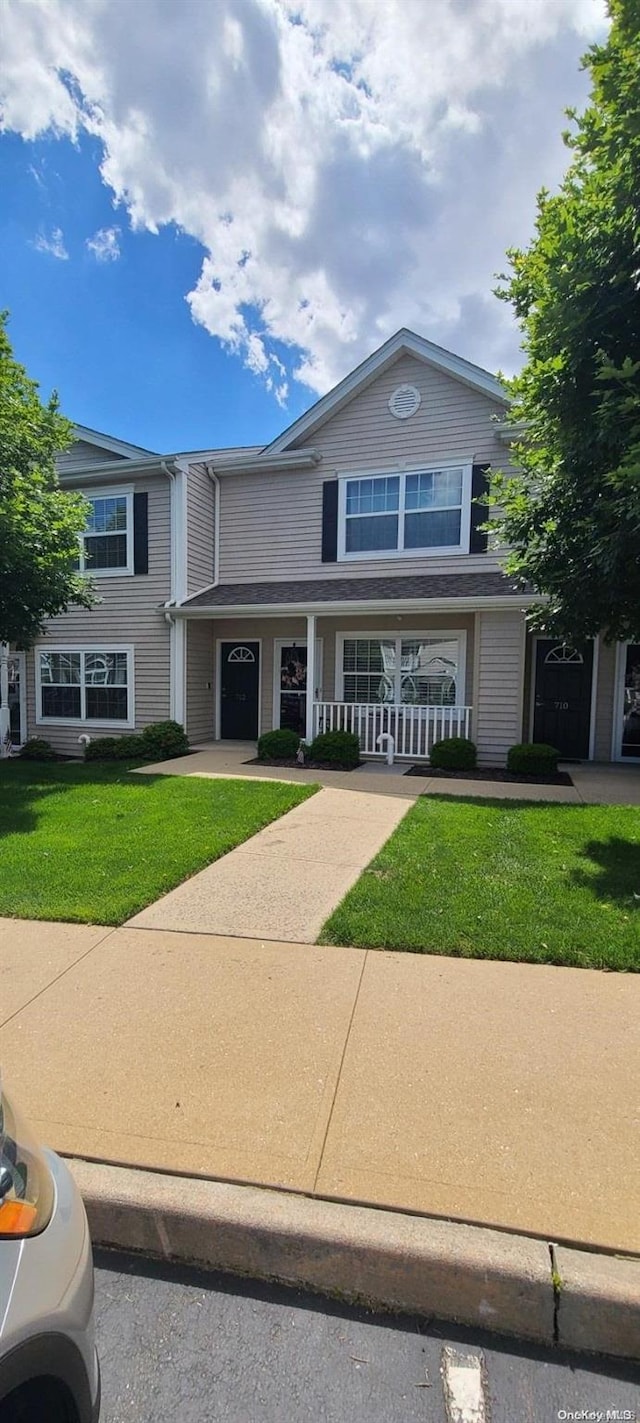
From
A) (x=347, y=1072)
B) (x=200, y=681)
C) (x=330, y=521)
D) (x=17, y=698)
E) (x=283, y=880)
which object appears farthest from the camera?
(x=17, y=698)

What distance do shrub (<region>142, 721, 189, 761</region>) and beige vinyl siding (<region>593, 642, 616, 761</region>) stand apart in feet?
24.7

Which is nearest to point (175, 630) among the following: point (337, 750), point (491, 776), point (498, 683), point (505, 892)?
point (337, 750)

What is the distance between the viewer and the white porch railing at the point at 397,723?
11.4m

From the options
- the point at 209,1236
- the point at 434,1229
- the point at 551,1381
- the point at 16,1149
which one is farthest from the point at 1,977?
the point at 551,1381

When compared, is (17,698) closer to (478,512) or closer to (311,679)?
(311,679)

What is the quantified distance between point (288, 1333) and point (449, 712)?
33.2 ft

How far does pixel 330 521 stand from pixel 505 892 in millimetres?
9353

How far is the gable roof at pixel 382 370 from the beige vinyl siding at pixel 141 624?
2625mm

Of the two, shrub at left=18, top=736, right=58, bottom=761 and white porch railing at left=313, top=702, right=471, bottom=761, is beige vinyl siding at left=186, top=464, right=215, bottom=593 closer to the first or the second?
white porch railing at left=313, top=702, right=471, bottom=761

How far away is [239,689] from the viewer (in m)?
13.9

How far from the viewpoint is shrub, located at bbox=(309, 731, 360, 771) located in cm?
1096

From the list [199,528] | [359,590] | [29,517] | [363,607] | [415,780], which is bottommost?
[415,780]

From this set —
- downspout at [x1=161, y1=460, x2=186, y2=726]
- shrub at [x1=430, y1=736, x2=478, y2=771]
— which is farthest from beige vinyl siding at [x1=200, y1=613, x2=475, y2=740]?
shrub at [x1=430, y1=736, x2=478, y2=771]

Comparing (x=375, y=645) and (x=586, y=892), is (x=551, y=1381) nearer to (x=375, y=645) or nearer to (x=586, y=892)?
(x=586, y=892)
